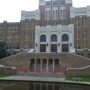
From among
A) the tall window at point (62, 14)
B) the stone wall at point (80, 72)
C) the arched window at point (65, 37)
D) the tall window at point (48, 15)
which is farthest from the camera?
the tall window at point (48, 15)

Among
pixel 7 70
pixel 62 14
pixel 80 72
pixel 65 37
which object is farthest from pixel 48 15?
pixel 80 72

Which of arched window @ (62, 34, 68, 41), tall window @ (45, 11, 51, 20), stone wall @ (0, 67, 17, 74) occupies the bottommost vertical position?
stone wall @ (0, 67, 17, 74)

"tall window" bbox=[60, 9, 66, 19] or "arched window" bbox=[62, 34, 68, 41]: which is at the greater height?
"tall window" bbox=[60, 9, 66, 19]

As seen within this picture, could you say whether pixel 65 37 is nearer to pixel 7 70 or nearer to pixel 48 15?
pixel 48 15

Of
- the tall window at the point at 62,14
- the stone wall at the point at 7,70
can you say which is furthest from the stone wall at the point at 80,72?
the tall window at the point at 62,14

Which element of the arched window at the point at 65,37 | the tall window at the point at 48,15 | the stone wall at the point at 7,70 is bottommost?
the stone wall at the point at 7,70

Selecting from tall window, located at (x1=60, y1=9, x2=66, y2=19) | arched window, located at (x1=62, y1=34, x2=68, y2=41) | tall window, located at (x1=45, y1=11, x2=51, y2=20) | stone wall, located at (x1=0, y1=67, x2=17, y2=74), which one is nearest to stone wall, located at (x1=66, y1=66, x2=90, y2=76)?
stone wall, located at (x1=0, y1=67, x2=17, y2=74)

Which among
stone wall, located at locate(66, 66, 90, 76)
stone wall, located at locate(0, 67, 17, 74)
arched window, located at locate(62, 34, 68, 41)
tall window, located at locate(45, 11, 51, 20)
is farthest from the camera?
tall window, located at locate(45, 11, 51, 20)

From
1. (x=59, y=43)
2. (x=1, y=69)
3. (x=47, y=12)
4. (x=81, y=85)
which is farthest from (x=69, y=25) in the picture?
(x=81, y=85)

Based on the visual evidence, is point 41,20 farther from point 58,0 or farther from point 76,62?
point 76,62

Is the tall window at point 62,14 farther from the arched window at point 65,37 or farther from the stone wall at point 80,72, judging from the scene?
the stone wall at point 80,72

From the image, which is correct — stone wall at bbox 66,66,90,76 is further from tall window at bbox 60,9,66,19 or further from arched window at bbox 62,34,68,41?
tall window at bbox 60,9,66,19

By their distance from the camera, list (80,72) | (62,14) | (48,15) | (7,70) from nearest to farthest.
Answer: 1. (80,72)
2. (7,70)
3. (62,14)
4. (48,15)

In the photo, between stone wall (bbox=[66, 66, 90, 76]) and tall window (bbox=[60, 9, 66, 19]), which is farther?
tall window (bbox=[60, 9, 66, 19])
